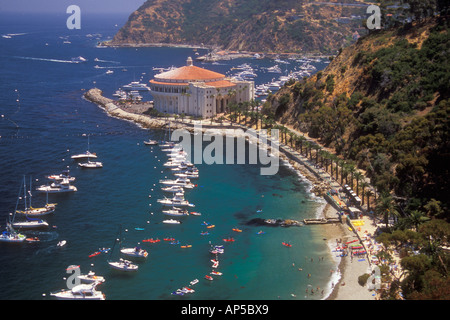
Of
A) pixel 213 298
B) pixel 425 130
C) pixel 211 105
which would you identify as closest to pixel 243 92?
pixel 211 105

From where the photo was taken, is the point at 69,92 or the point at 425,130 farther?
the point at 69,92

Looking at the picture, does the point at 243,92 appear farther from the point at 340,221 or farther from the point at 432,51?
the point at 340,221

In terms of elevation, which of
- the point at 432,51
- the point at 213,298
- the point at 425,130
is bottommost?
the point at 213,298

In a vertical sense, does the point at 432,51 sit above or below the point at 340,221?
above

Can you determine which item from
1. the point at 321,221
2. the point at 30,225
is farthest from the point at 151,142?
the point at 321,221

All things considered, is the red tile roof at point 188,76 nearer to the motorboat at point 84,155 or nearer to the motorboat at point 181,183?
the motorboat at point 84,155

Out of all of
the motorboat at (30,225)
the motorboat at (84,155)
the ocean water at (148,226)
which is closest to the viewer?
the ocean water at (148,226)

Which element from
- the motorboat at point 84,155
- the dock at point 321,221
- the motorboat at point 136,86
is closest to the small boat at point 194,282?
the dock at point 321,221

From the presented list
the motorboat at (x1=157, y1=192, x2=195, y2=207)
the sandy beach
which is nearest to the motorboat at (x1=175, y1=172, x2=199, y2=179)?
the motorboat at (x1=157, y1=192, x2=195, y2=207)
